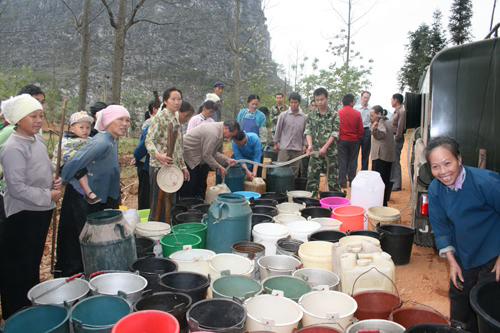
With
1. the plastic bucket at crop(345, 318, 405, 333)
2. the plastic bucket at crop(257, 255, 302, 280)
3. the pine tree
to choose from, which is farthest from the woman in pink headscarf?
the pine tree

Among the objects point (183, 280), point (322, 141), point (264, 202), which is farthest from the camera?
point (322, 141)

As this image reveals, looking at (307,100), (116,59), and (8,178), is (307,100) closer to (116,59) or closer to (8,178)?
(116,59)

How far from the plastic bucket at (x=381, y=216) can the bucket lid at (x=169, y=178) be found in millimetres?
2460

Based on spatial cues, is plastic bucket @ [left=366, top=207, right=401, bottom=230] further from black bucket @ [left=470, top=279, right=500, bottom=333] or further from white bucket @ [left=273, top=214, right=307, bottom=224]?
black bucket @ [left=470, top=279, right=500, bottom=333]

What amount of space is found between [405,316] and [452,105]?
7.95 feet

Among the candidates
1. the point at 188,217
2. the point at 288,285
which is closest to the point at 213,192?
the point at 188,217

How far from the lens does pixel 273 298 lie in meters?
2.77

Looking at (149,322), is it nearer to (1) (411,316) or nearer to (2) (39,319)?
(2) (39,319)

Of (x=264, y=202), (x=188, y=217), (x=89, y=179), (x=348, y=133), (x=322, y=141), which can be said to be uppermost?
(x=348, y=133)

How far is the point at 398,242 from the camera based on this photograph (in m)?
4.53

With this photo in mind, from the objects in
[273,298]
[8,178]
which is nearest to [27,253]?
[8,178]

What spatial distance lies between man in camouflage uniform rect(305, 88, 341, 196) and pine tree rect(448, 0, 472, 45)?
3770cm

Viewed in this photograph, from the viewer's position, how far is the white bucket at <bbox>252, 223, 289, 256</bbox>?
3.92 meters

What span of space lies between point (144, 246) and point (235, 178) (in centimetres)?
249
